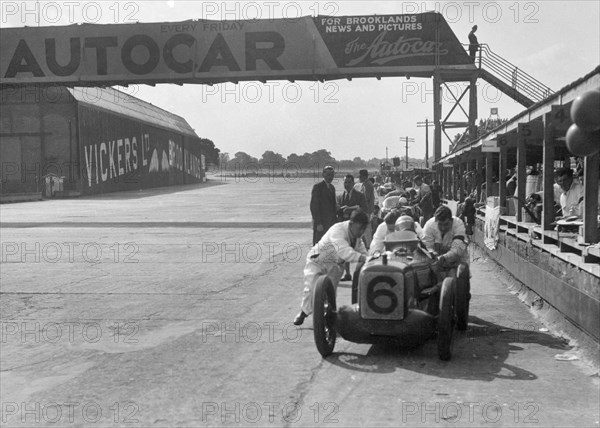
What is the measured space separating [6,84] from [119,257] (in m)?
17.6

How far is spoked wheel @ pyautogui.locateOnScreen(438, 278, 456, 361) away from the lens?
22.0 feet

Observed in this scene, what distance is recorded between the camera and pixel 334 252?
320 inches

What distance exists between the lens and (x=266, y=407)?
551cm

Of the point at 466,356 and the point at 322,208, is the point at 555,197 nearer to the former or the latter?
the point at 322,208

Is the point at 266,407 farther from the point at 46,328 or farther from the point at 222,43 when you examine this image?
the point at 222,43

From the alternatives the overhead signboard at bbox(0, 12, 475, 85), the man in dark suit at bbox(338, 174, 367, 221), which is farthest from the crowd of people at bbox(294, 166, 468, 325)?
the overhead signboard at bbox(0, 12, 475, 85)

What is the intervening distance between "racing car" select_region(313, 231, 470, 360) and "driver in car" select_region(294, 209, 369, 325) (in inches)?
21.4

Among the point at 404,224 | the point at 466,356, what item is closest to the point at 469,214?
the point at 404,224

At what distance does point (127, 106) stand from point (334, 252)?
5990 centimetres

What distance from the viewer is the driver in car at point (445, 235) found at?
8.39 m

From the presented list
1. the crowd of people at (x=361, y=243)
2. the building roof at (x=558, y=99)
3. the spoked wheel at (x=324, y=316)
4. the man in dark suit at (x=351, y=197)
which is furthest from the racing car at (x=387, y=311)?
the man in dark suit at (x=351, y=197)

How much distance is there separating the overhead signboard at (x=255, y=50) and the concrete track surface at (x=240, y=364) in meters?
16.2

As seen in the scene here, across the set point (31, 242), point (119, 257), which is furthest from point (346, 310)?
point (31, 242)

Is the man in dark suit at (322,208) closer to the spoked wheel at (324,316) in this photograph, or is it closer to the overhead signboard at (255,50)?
the spoked wheel at (324,316)
